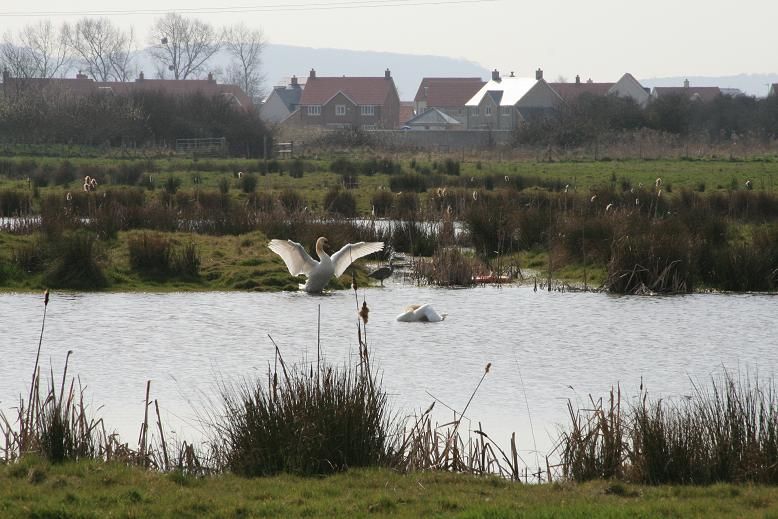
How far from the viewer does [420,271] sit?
19.7m

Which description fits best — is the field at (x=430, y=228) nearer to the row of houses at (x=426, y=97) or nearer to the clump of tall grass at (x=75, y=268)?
the clump of tall grass at (x=75, y=268)

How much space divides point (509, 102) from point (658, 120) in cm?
3368

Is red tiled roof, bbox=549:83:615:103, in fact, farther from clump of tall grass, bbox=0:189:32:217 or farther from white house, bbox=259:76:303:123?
clump of tall grass, bbox=0:189:32:217

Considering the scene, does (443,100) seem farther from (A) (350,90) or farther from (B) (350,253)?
(B) (350,253)

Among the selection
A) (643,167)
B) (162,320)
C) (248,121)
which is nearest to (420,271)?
(162,320)

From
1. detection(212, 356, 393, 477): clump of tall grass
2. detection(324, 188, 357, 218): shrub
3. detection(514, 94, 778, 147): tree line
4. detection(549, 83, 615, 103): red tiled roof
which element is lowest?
detection(212, 356, 393, 477): clump of tall grass

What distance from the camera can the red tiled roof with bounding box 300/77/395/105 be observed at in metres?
106

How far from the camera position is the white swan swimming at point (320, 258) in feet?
57.2

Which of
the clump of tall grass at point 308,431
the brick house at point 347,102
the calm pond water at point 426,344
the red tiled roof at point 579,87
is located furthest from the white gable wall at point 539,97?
the clump of tall grass at point 308,431

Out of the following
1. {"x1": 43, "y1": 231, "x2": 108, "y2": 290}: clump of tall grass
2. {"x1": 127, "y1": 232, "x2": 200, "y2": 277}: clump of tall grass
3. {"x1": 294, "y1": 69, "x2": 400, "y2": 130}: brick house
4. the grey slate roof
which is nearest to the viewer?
{"x1": 43, "y1": 231, "x2": 108, "y2": 290}: clump of tall grass

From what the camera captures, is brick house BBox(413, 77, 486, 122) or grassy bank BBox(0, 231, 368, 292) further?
brick house BBox(413, 77, 486, 122)

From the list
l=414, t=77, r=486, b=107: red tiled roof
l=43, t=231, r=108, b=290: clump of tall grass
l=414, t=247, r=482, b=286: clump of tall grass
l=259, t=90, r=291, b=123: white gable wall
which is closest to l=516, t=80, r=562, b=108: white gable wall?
l=414, t=77, r=486, b=107: red tiled roof

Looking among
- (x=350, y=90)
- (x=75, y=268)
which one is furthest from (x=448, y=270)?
(x=350, y=90)

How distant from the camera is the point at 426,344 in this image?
13883 mm
